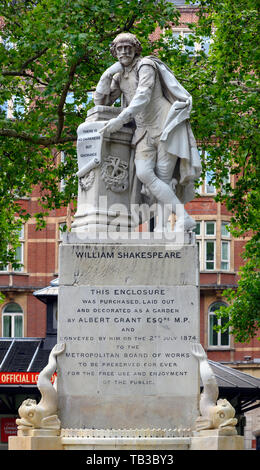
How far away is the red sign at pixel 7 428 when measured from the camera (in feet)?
112

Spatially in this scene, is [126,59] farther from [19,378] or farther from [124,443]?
[19,378]

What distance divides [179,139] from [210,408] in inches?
142

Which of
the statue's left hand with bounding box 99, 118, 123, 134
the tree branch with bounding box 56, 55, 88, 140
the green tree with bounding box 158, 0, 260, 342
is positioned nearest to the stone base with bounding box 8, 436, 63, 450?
the statue's left hand with bounding box 99, 118, 123, 134

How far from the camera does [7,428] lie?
3428 cm

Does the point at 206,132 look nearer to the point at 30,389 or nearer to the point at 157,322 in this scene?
the point at 30,389

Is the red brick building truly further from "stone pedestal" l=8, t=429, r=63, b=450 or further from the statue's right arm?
"stone pedestal" l=8, t=429, r=63, b=450

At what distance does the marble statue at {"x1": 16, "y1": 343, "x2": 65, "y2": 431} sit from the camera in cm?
1366

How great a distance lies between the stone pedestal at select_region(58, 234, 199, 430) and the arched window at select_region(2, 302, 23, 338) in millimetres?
39465

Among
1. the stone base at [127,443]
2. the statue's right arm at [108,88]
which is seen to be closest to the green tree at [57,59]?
the statue's right arm at [108,88]

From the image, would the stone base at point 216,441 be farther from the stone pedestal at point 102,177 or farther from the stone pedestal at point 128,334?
the stone pedestal at point 102,177

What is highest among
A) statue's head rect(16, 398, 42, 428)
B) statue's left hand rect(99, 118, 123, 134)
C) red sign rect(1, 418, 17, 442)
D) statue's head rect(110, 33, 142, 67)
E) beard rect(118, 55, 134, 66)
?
statue's head rect(110, 33, 142, 67)

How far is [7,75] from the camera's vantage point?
2775 cm

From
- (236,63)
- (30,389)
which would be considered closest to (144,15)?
(236,63)
